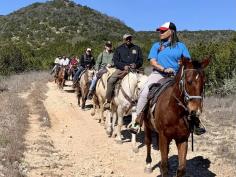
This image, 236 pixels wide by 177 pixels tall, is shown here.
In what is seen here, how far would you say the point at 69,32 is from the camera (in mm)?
77750

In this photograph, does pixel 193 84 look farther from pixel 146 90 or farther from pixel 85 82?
pixel 85 82

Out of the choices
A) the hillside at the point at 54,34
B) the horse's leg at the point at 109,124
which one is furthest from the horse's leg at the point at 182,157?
the hillside at the point at 54,34

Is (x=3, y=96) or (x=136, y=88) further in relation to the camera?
(x=3, y=96)

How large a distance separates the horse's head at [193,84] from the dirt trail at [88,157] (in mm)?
2728

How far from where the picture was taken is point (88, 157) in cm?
1077

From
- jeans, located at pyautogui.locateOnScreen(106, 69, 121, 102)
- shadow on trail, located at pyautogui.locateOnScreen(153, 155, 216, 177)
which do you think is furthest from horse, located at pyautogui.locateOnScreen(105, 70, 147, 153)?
shadow on trail, located at pyautogui.locateOnScreen(153, 155, 216, 177)

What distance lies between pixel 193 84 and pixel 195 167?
3.25 m

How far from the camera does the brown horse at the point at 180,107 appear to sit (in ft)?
22.9

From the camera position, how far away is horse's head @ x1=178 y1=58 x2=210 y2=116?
A: 6.88 m

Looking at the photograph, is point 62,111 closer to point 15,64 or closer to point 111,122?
point 111,122

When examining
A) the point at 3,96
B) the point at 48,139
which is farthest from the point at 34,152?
the point at 3,96

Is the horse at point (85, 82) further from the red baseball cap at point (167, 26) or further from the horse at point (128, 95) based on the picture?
the red baseball cap at point (167, 26)

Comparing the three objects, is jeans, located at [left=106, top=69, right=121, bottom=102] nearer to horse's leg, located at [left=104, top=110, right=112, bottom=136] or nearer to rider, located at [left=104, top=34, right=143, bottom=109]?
rider, located at [left=104, top=34, right=143, bottom=109]

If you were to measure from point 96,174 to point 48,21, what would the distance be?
7436cm
